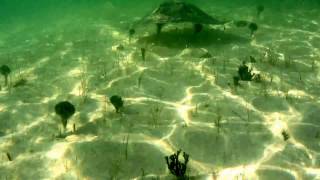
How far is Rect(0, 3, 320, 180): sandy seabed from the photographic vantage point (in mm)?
5551

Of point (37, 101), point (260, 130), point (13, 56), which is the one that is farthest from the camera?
point (13, 56)

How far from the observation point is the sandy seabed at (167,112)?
5551 mm

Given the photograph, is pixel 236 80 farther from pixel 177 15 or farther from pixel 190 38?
pixel 190 38

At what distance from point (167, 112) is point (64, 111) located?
2077 mm

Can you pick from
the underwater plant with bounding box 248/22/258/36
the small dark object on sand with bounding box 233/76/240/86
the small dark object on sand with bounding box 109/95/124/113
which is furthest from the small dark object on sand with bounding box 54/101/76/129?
the underwater plant with bounding box 248/22/258/36

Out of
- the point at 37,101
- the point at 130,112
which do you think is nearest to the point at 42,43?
the point at 37,101

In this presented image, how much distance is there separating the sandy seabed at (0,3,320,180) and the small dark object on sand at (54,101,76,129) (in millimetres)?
222

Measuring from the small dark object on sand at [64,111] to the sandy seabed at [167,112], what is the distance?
222 millimetres

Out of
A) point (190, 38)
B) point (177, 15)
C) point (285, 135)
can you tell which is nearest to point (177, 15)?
point (177, 15)

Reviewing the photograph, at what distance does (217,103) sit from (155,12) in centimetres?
561

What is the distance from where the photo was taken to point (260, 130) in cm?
639

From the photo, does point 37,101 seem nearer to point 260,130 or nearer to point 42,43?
point 260,130

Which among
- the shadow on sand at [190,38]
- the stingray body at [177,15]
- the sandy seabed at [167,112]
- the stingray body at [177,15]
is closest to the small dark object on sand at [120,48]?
the sandy seabed at [167,112]

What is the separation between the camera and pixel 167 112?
7.17 metres
